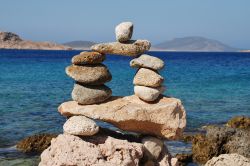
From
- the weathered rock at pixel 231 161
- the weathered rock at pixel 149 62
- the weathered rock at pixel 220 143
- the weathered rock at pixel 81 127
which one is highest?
the weathered rock at pixel 149 62

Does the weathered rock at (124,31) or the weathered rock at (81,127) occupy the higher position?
the weathered rock at (124,31)

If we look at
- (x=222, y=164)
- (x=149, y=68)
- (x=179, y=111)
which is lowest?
(x=222, y=164)

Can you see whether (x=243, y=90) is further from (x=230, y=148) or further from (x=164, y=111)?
(x=164, y=111)

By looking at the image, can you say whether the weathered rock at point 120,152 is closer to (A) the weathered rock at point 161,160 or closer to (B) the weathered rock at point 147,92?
(A) the weathered rock at point 161,160

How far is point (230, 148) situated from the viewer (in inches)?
634

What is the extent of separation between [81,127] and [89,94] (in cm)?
103

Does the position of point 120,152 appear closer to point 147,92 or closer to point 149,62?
point 147,92

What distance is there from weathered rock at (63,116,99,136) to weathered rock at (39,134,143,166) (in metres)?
0.17

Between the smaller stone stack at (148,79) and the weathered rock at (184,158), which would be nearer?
the smaller stone stack at (148,79)

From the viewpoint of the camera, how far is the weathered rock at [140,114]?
1263cm

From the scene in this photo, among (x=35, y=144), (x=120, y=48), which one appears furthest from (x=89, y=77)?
(x=35, y=144)

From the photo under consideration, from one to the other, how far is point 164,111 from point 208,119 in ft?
43.9

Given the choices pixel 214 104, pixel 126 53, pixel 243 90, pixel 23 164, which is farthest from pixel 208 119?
pixel 243 90

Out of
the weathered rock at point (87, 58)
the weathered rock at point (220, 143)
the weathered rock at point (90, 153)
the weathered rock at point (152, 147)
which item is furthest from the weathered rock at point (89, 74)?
the weathered rock at point (220, 143)
